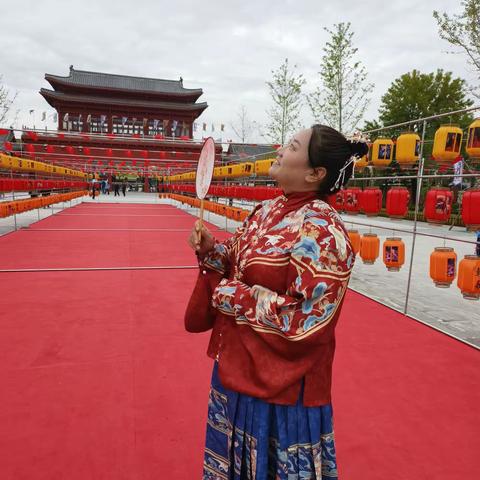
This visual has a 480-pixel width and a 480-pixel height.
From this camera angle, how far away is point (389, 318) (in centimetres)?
430

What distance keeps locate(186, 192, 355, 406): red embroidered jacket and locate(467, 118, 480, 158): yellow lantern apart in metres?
2.70

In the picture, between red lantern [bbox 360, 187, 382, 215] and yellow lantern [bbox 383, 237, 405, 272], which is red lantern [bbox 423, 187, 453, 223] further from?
red lantern [bbox 360, 187, 382, 215]

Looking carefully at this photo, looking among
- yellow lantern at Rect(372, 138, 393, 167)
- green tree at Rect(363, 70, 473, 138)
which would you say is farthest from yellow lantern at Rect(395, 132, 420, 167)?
green tree at Rect(363, 70, 473, 138)

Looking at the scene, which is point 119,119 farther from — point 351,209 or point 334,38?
point 351,209

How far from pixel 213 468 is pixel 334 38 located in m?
16.0

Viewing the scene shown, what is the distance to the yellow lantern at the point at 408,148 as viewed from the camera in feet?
→ 13.9

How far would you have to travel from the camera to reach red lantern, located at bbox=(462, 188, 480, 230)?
3213 millimetres

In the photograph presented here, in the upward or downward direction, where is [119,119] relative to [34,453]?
upward

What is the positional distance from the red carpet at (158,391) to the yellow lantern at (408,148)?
1.70m

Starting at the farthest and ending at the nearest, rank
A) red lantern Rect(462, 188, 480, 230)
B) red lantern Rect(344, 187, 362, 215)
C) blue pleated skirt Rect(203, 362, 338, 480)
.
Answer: red lantern Rect(344, 187, 362, 215) < red lantern Rect(462, 188, 480, 230) < blue pleated skirt Rect(203, 362, 338, 480)

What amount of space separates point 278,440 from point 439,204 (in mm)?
3278

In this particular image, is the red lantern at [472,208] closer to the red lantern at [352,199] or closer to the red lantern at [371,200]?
the red lantern at [371,200]

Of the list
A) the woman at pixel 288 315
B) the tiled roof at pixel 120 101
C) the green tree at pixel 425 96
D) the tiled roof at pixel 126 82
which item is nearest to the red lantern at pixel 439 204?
the woman at pixel 288 315

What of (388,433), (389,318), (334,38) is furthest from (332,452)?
(334,38)
